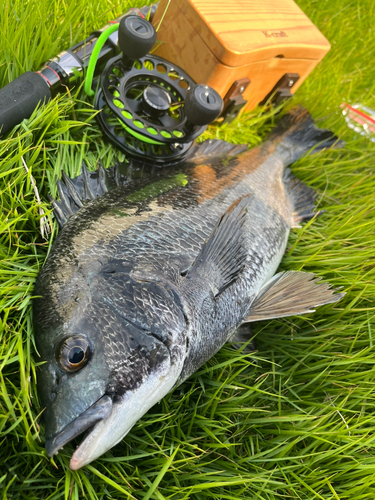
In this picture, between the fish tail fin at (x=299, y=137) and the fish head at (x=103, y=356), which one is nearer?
the fish head at (x=103, y=356)

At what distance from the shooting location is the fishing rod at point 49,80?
207cm

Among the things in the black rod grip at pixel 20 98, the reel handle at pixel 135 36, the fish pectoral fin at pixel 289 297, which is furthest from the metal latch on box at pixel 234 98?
the fish pectoral fin at pixel 289 297

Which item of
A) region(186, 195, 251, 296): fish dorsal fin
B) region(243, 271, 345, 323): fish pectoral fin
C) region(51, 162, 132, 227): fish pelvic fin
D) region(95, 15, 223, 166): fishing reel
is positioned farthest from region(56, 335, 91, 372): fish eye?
region(95, 15, 223, 166): fishing reel

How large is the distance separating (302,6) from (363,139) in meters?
2.18

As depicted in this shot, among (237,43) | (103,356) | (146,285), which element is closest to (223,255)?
(146,285)

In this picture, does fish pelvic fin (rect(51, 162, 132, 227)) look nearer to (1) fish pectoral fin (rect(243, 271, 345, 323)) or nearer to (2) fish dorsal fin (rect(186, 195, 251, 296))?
(2) fish dorsal fin (rect(186, 195, 251, 296))

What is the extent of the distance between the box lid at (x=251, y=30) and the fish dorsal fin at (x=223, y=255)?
4.10ft

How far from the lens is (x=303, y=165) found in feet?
11.4

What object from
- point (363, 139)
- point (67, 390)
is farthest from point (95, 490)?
point (363, 139)

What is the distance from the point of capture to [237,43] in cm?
269

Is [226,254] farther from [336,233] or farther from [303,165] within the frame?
[303,165]

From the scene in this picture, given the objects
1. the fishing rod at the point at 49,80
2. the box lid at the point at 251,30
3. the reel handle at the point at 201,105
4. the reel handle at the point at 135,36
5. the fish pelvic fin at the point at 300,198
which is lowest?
the fish pelvic fin at the point at 300,198

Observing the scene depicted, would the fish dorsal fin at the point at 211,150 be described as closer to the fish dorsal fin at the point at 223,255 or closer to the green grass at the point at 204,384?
the green grass at the point at 204,384

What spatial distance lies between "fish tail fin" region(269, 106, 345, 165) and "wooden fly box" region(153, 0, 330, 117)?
12.9 inches
